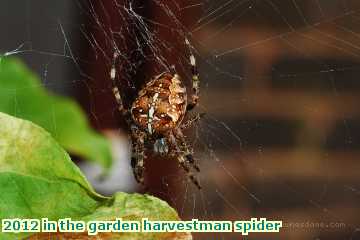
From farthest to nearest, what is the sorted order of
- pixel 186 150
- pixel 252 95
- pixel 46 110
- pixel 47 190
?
pixel 252 95 → pixel 186 150 → pixel 46 110 → pixel 47 190

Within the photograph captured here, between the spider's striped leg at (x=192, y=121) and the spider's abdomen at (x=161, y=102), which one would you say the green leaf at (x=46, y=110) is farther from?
the spider's striped leg at (x=192, y=121)

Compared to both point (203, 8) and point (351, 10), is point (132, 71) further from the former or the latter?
point (351, 10)

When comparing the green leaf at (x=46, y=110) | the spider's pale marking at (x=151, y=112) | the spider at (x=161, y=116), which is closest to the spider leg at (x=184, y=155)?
the spider at (x=161, y=116)

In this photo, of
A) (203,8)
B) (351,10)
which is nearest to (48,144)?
(203,8)

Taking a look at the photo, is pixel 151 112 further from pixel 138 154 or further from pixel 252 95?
pixel 252 95

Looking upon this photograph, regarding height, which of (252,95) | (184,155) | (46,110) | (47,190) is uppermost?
(252,95)

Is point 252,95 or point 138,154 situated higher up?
point 252,95

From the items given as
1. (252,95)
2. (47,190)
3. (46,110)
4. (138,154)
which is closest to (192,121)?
(138,154)
